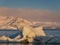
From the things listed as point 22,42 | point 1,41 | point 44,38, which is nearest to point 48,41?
point 44,38

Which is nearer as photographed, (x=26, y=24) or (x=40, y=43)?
(x=40, y=43)

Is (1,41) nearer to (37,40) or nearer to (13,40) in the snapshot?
(13,40)

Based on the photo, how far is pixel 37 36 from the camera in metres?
36.4

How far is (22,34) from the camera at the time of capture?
36.9m

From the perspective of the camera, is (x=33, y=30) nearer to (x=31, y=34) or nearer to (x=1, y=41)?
(x=31, y=34)

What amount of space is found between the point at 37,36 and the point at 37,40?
44 centimetres

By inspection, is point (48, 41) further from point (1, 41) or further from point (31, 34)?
point (1, 41)

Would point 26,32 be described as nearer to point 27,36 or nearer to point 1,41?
point 27,36

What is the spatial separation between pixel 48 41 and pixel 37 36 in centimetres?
136

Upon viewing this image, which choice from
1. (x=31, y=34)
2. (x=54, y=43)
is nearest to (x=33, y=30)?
(x=31, y=34)

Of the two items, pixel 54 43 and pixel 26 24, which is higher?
pixel 26 24

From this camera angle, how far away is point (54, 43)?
35375 millimetres

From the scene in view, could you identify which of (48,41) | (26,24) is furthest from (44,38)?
(26,24)

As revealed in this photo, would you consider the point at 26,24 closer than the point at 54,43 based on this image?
No
